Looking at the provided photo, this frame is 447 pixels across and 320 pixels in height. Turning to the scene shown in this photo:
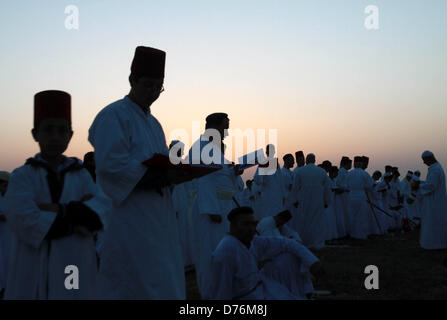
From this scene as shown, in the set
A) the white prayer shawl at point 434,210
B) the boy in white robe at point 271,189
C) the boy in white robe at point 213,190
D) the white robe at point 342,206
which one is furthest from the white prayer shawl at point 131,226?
the white robe at point 342,206

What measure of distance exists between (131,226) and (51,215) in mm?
494

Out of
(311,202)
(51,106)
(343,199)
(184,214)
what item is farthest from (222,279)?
(343,199)

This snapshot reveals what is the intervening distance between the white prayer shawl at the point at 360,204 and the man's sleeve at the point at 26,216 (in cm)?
1276

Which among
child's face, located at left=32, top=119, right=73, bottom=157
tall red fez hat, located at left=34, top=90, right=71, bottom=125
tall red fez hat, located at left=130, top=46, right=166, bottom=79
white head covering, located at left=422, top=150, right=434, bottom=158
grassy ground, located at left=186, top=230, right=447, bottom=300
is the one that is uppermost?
tall red fez hat, located at left=130, top=46, right=166, bottom=79

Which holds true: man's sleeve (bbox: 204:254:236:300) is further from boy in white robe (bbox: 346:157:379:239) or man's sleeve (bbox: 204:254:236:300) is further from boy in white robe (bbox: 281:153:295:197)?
boy in white robe (bbox: 346:157:379:239)

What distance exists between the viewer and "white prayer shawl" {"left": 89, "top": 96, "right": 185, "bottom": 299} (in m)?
3.16

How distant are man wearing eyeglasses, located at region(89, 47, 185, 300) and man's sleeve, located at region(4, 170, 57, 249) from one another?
418mm

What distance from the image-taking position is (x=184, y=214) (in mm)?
9469

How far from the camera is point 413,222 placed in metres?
19.0

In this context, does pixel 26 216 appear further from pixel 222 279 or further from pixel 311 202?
pixel 311 202

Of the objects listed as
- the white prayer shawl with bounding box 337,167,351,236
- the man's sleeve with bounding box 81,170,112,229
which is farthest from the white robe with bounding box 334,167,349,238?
the man's sleeve with bounding box 81,170,112,229

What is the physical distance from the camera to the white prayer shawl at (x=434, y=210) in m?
11.3

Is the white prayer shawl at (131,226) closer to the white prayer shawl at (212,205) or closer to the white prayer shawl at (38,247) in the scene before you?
the white prayer shawl at (38,247)
